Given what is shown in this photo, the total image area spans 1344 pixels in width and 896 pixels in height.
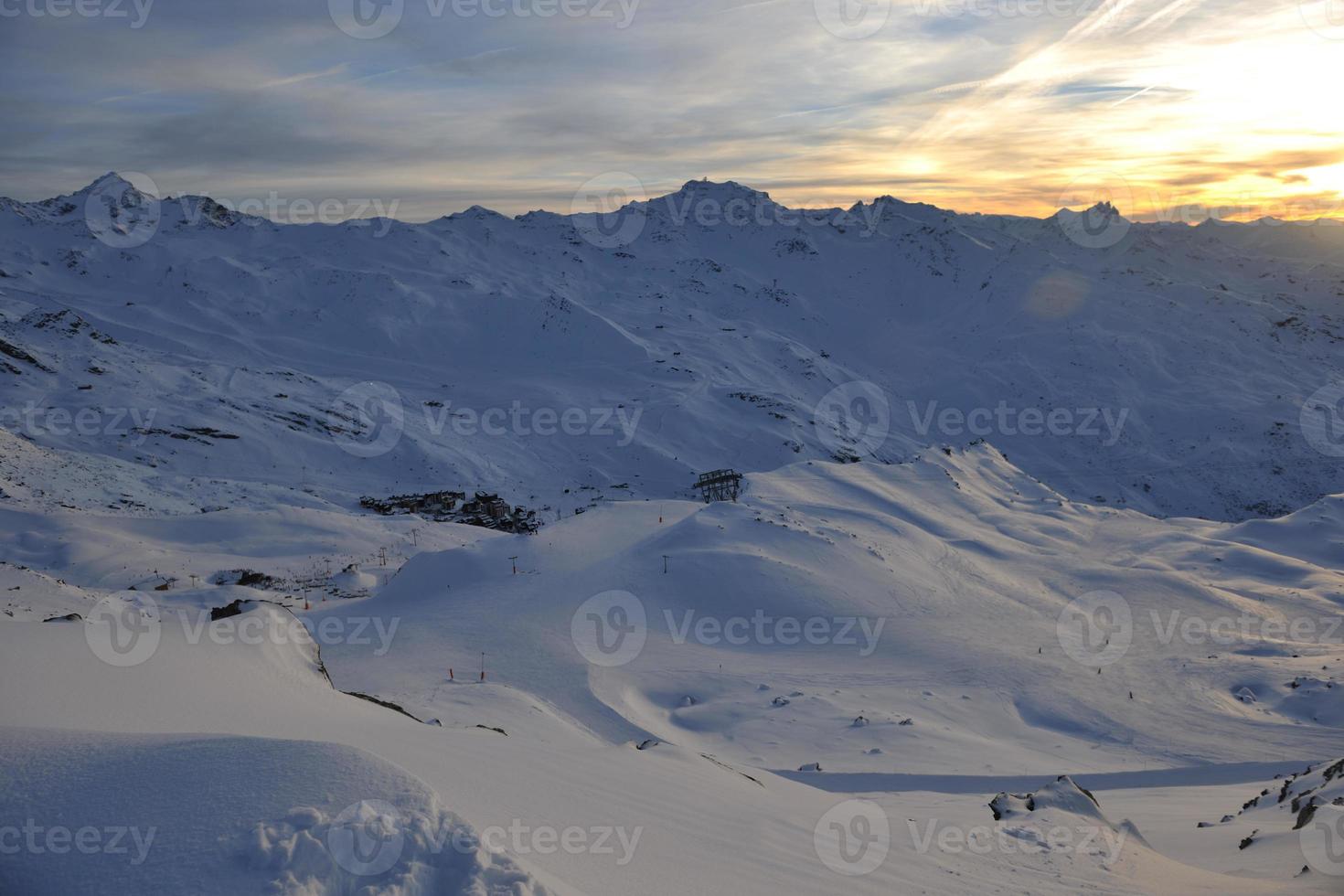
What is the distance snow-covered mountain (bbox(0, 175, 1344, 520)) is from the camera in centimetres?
5428

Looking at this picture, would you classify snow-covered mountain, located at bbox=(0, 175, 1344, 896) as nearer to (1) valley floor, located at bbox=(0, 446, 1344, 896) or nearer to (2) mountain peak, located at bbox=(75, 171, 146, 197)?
(1) valley floor, located at bbox=(0, 446, 1344, 896)

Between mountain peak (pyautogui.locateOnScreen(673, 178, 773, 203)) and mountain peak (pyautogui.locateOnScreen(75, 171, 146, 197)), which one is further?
mountain peak (pyautogui.locateOnScreen(673, 178, 773, 203))

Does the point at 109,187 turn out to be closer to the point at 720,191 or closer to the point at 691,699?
the point at 720,191

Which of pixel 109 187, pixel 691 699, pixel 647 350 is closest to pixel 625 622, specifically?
pixel 691 699

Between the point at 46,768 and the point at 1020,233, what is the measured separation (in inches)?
6679

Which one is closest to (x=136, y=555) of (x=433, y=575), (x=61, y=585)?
(x=61, y=585)

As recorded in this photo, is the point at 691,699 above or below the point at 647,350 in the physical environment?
below

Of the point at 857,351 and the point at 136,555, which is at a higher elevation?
the point at 857,351

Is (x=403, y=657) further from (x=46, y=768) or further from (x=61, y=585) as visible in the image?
(x=46, y=768)

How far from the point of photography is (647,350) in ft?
289

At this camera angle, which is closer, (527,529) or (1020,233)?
(527,529)

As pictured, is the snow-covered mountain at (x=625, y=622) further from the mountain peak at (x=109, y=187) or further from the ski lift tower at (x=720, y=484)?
the mountain peak at (x=109, y=187)

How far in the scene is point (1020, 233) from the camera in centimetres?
15350

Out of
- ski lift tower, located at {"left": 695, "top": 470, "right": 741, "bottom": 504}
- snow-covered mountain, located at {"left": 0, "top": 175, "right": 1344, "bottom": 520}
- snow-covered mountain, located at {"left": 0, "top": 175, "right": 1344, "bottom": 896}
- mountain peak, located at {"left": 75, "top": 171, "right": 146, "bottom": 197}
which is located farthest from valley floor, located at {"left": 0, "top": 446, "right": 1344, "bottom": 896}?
mountain peak, located at {"left": 75, "top": 171, "right": 146, "bottom": 197}
